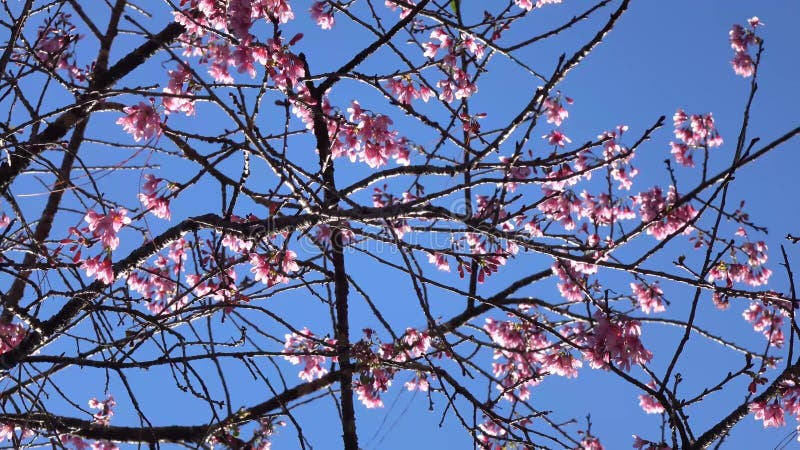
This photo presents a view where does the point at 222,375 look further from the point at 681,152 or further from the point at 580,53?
the point at 681,152

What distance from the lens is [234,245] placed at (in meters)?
4.19

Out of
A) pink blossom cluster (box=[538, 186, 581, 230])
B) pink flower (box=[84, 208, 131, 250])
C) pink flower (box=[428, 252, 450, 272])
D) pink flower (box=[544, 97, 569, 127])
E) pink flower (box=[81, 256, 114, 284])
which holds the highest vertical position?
pink flower (box=[544, 97, 569, 127])

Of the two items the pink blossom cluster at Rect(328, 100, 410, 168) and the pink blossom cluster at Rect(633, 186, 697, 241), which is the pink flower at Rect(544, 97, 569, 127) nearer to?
the pink blossom cluster at Rect(633, 186, 697, 241)

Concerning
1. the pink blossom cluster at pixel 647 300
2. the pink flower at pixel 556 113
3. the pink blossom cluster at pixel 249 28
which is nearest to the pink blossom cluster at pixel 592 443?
the pink blossom cluster at pixel 647 300

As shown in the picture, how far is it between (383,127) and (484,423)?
2.74 metres

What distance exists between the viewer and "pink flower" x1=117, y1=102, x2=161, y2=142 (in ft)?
10.4

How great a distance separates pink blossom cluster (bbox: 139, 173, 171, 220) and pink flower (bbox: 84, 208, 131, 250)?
0.13m

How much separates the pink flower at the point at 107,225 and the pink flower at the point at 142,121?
367mm

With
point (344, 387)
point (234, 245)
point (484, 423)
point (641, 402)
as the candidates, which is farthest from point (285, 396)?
point (641, 402)

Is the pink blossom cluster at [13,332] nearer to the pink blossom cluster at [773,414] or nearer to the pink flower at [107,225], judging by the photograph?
the pink flower at [107,225]

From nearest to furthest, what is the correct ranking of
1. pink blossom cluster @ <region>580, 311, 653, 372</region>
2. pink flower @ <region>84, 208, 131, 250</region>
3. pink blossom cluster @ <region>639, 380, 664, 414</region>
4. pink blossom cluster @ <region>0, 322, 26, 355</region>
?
pink blossom cluster @ <region>580, 311, 653, 372</region> < pink flower @ <region>84, 208, 131, 250</region> < pink blossom cluster @ <region>0, 322, 26, 355</region> < pink blossom cluster @ <region>639, 380, 664, 414</region>

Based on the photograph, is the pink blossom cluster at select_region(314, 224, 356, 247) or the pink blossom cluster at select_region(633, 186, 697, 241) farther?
the pink blossom cluster at select_region(633, 186, 697, 241)

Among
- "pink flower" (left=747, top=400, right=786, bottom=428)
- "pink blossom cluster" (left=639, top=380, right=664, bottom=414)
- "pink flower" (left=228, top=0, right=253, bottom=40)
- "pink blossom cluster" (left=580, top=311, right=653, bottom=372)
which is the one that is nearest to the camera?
"pink blossom cluster" (left=580, top=311, right=653, bottom=372)

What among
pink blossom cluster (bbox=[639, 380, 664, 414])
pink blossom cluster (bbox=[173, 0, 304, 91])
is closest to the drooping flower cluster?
pink blossom cluster (bbox=[639, 380, 664, 414])
